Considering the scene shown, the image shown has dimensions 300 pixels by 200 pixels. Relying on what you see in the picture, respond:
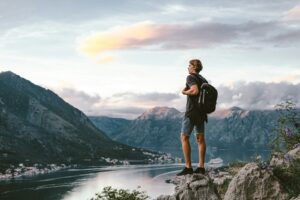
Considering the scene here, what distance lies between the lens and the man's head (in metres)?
17.8

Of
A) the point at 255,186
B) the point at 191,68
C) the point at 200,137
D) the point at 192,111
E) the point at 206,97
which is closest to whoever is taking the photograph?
the point at 206,97

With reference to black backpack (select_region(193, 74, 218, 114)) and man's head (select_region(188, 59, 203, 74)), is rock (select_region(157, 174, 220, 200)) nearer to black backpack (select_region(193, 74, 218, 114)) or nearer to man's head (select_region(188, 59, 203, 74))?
black backpack (select_region(193, 74, 218, 114))

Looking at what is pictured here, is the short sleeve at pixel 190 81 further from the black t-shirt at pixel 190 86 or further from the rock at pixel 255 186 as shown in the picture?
the rock at pixel 255 186

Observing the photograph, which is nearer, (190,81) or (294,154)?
(190,81)

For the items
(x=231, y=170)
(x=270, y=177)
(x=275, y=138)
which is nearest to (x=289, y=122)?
(x=275, y=138)

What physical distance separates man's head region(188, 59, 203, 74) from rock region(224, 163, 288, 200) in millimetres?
4272

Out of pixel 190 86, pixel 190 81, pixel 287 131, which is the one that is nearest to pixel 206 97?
pixel 190 86

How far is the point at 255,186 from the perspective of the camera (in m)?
17.5

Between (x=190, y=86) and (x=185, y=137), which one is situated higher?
(x=190, y=86)

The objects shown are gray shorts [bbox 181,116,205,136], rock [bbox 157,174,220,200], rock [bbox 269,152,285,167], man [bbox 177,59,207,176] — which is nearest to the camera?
man [bbox 177,59,207,176]

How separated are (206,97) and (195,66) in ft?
4.51

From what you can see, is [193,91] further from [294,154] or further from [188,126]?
[294,154]

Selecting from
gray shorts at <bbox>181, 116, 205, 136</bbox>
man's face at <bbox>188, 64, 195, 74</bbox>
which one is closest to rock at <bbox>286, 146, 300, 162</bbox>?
gray shorts at <bbox>181, 116, 205, 136</bbox>

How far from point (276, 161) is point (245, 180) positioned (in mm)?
2081
